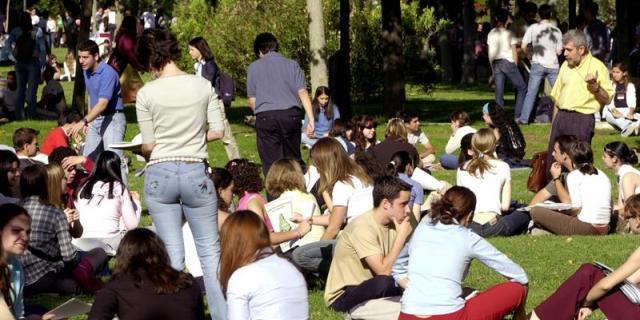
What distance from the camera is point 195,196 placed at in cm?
879

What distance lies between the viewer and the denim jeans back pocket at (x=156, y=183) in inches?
346

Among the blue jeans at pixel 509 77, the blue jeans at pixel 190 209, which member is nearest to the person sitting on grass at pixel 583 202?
the blue jeans at pixel 190 209

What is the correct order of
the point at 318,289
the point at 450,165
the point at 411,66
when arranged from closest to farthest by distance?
the point at 318,289
the point at 450,165
the point at 411,66

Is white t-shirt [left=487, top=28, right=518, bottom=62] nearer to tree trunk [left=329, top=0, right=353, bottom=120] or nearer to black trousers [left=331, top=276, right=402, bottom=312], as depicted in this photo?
tree trunk [left=329, top=0, right=353, bottom=120]

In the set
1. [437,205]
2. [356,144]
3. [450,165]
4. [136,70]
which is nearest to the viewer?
[437,205]

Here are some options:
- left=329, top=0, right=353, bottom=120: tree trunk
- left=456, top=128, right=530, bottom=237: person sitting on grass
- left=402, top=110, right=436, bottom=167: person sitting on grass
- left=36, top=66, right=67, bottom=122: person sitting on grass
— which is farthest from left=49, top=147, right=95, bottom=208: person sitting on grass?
left=36, top=66, right=67, bottom=122: person sitting on grass

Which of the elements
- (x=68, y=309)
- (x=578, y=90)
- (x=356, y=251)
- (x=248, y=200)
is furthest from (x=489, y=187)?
(x=68, y=309)

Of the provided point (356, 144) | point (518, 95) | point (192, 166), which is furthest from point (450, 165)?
point (192, 166)

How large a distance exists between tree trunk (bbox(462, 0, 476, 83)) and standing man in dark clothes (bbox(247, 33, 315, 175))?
20.9 m

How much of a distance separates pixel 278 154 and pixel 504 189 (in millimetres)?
2435

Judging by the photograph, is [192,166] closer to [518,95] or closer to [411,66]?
[518,95]

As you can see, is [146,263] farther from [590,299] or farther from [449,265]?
[590,299]

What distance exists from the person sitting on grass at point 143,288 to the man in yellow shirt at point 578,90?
309 inches

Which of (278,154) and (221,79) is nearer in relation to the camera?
(278,154)
